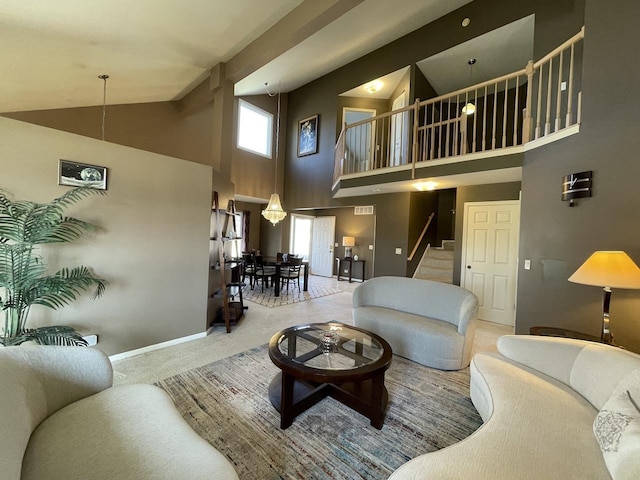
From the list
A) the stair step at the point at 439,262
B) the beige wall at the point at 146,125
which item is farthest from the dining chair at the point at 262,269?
the stair step at the point at 439,262

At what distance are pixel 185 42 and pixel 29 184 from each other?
245cm

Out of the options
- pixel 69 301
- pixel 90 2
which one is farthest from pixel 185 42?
pixel 69 301

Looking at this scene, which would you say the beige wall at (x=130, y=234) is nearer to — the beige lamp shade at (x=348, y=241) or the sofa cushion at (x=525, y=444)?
the sofa cushion at (x=525, y=444)

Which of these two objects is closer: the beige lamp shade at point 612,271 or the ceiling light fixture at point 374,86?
the beige lamp shade at point 612,271

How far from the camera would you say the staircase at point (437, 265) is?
5.64m

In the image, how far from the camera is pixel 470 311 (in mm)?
2590

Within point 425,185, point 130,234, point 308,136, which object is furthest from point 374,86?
point 130,234

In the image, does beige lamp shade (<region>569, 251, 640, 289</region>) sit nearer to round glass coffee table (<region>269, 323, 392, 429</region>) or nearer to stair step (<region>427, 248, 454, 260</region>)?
round glass coffee table (<region>269, 323, 392, 429</region>)

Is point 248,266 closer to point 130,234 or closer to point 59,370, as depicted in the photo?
point 130,234

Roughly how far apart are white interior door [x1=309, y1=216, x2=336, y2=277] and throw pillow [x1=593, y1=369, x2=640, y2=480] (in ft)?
23.3

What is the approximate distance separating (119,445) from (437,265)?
6041mm

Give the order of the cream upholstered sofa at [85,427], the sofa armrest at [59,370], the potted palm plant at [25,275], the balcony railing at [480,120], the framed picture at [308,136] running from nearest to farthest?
the cream upholstered sofa at [85,427] < the sofa armrest at [59,370] < the potted palm plant at [25,275] < the balcony railing at [480,120] < the framed picture at [308,136]

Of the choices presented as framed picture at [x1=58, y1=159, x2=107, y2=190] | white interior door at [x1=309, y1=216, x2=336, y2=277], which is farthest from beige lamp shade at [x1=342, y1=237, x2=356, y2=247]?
framed picture at [x1=58, y1=159, x2=107, y2=190]

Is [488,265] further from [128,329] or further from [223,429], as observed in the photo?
[128,329]
